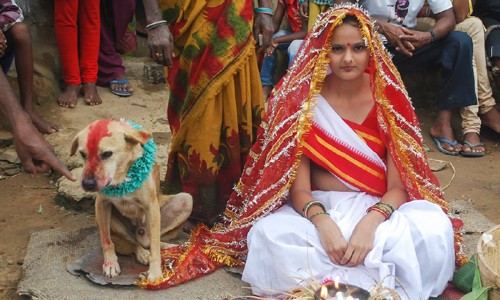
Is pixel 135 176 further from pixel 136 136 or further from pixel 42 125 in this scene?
pixel 42 125

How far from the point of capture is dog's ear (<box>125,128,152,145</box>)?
3.08 m

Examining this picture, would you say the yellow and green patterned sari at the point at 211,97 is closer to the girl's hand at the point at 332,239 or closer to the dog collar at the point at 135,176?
the dog collar at the point at 135,176

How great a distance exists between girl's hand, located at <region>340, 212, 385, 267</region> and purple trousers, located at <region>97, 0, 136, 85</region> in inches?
134

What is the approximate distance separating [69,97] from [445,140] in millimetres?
3245

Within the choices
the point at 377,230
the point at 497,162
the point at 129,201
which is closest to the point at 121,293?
the point at 129,201

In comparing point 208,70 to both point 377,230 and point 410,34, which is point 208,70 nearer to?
point 377,230

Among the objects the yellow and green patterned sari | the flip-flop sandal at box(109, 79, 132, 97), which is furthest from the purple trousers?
the yellow and green patterned sari

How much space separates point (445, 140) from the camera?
5664 mm

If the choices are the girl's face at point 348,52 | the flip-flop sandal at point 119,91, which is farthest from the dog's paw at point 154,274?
the flip-flop sandal at point 119,91

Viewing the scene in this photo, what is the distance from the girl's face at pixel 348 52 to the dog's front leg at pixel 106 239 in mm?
1375

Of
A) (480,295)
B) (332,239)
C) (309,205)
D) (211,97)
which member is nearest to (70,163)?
(211,97)

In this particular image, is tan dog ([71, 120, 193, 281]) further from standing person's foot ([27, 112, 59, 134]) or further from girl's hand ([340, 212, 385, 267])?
standing person's foot ([27, 112, 59, 134])

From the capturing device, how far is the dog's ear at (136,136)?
3078 mm

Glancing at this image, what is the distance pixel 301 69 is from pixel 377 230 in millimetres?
942
